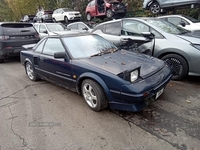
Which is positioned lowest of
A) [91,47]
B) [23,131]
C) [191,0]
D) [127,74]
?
[23,131]

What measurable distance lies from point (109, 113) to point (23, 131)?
58.5 inches

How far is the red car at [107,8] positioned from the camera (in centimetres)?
1270

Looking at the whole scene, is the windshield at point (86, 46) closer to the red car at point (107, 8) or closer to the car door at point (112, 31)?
the car door at point (112, 31)

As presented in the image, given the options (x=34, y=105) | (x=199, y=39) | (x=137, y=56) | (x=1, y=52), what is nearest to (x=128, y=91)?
(x=137, y=56)

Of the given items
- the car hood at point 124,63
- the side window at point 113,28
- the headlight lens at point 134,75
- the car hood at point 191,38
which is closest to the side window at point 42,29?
the side window at point 113,28

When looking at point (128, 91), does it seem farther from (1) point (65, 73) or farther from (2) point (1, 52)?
(2) point (1, 52)

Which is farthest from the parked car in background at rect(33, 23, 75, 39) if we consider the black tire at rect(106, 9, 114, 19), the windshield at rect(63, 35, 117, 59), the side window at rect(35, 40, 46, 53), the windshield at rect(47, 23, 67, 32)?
the windshield at rect(63, 35, 117, 59)

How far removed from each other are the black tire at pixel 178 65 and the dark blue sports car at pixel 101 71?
0.97 m

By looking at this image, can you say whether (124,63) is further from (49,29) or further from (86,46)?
(49,29)

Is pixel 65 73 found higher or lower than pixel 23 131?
higher

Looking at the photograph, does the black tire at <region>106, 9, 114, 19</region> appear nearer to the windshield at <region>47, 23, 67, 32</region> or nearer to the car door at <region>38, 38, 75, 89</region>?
the windshield at <region>47, 23, 67, 32</region>

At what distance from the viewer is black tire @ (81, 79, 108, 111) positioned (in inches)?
119

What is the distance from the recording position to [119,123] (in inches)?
113

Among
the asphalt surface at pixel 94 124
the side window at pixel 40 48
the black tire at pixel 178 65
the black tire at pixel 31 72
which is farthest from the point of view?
the black tire at pixel 31 72
